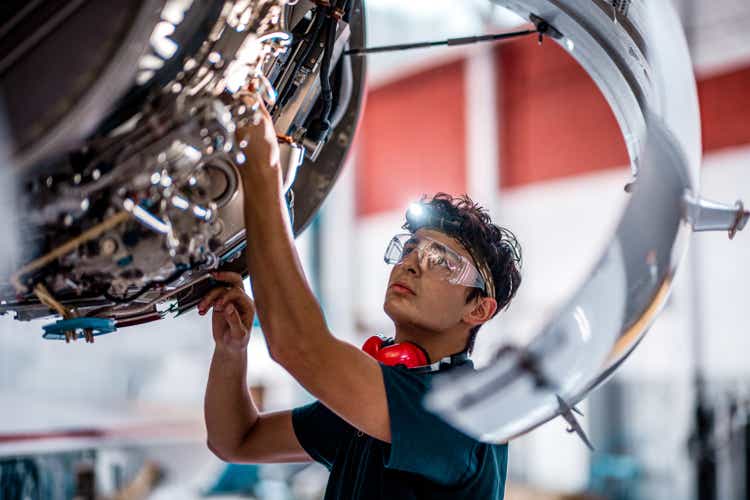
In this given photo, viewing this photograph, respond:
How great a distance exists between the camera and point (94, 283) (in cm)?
94

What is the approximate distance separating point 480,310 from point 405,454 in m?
0.37

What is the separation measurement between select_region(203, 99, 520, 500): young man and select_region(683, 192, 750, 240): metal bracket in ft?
1.40

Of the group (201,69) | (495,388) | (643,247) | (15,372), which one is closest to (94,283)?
(201,69)

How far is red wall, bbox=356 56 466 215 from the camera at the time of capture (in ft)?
27.6

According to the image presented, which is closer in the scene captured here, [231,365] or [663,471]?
[231,365]

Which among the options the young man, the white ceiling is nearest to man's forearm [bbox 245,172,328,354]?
the young man

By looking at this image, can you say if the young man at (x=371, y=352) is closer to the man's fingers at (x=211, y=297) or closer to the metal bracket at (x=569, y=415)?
the man's fingers at (x=211, y=297)

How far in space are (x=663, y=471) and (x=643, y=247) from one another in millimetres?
6252

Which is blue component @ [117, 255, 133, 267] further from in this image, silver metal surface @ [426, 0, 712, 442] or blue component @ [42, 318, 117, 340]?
silver metal surface @ [426, 0, 712, 442]

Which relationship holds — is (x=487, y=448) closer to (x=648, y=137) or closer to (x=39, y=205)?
(x=648, y=137)

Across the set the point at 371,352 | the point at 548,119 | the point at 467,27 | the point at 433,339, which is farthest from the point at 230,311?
the point at 467,27

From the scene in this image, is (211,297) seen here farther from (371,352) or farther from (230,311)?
(371,352)

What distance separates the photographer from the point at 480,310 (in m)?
1.44

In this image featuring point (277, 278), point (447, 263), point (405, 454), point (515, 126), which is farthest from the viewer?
point (515, 126)
